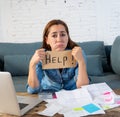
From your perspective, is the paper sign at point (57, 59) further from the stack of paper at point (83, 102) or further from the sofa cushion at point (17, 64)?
the sofa cushion at point (17, 64)

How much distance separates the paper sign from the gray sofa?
1222 millimetres

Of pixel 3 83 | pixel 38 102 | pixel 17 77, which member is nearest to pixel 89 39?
pixel 17 77

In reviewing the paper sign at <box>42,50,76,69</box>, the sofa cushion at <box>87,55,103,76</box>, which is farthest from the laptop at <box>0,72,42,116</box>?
the sofa cushion at <box>87,55,103,76</box>

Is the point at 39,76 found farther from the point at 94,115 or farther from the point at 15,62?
the point at 15,62

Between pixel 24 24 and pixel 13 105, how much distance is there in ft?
7.42

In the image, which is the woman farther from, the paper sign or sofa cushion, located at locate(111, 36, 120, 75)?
sofa cushion, located at locate(111, 36, 120, 75)

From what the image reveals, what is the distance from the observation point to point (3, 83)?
1.10 m

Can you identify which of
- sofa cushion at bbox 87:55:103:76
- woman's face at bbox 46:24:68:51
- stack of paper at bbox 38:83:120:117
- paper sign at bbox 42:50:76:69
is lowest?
sofa cushion at bbox 87:55:103:76

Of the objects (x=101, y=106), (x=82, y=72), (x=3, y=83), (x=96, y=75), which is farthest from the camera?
(x=96, y=75)

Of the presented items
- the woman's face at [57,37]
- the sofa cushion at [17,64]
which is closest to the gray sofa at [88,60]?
the sofa cushion at [17,64]

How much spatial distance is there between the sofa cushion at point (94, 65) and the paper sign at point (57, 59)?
1.32 meters

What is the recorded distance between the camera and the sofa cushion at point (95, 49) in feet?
9.66

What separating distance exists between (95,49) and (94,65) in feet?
0.80

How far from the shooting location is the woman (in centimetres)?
159
